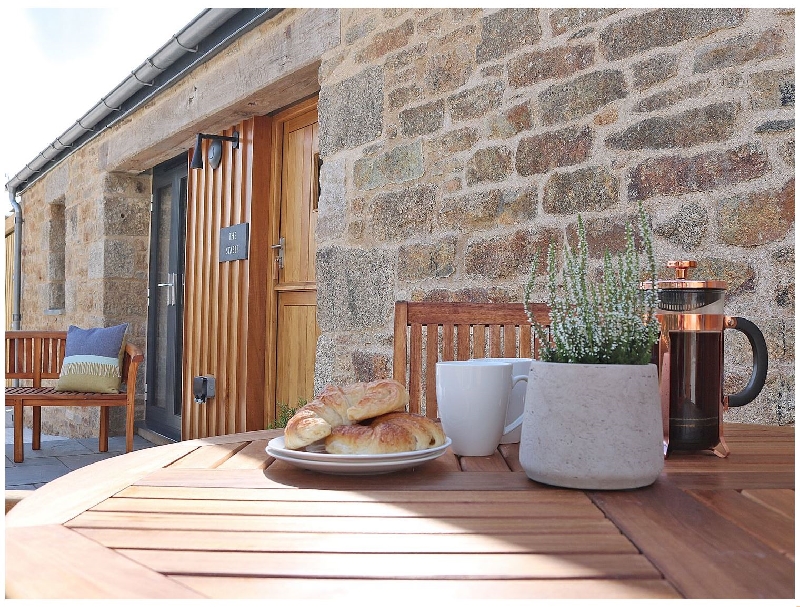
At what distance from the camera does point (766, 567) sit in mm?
663

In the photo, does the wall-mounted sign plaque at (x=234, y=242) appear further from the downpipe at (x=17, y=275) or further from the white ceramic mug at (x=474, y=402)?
the downpipe at (x=17, y=275)

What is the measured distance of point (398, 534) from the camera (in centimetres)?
75

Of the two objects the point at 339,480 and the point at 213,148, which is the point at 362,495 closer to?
the point at 339,480

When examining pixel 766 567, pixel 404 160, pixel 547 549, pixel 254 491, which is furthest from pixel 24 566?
pixel 404 160

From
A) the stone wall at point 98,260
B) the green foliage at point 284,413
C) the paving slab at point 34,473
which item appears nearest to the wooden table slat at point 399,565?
the green foliage at point 284,413

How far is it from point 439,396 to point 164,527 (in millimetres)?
502

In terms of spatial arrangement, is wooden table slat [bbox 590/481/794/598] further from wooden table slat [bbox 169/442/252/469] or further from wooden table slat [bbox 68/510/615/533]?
wooden table slat [bbox 169/442/252/469]

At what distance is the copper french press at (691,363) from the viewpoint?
1.14 meters

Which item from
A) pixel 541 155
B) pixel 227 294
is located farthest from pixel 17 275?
pixel 541 155

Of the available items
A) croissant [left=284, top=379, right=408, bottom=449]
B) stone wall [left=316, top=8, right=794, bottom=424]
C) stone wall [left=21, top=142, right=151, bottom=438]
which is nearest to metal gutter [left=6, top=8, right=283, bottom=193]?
stone wall [left=21, top=142, right=151, bottom=438]

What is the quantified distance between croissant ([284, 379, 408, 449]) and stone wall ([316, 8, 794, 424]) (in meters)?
1.28

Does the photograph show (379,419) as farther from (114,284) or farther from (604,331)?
(114,284)

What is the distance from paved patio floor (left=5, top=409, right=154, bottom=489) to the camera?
4.45 metres

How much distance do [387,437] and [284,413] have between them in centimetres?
314
